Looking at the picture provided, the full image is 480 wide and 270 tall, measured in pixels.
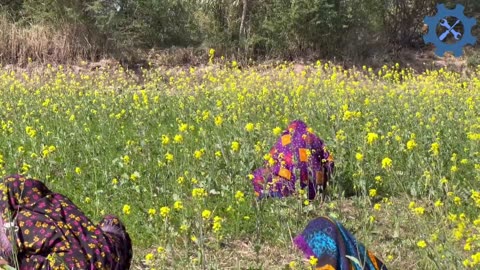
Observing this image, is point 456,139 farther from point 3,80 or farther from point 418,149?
point 3,80

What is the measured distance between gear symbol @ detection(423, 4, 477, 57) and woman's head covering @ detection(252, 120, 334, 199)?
12.3m

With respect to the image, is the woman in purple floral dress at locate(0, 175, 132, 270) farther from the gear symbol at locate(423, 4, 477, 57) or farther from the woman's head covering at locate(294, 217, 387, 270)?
the gear symbol at locate(423, 4, 477, 57)

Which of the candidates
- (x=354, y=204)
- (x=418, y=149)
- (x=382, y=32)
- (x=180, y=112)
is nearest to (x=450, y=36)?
(x=382, y=32)

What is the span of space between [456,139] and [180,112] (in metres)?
3.21

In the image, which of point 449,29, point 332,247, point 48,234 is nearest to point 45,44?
point 449,29

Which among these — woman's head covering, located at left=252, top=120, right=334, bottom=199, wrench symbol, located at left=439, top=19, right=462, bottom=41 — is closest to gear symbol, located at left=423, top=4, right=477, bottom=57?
wrench symbol, located at left=439, top=19, right=462, bottom=41

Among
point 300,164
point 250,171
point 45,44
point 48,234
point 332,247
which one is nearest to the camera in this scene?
point 48,234

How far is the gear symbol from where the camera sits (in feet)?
50.0

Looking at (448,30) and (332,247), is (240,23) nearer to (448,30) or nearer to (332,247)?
(448,30)

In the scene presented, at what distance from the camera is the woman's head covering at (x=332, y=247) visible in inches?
103

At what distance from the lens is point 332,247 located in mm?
2672

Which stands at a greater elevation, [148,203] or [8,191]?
[8,191]

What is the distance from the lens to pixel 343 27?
14.8 metres

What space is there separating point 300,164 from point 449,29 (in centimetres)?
1273
